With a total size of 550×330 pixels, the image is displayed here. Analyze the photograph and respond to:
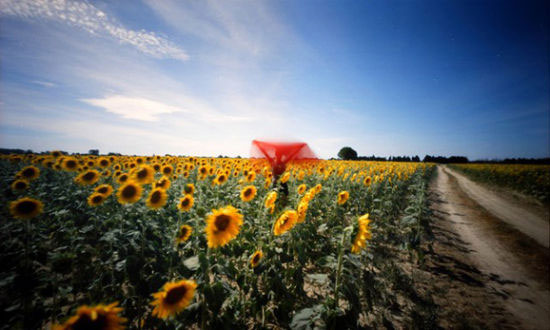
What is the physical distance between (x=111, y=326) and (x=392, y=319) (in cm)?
378

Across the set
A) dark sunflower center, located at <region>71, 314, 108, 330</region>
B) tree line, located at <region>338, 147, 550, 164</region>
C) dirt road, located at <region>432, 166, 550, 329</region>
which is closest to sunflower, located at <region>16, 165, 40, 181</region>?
dark sunflower center, located at <region>71, 314, 108, 330</region>

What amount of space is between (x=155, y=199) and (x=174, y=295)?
Answer: 5.74 ft

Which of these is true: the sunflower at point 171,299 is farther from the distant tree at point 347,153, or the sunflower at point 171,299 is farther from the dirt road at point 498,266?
the distant tree at point 347,153

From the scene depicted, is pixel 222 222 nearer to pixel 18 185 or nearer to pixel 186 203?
pixel 186 203

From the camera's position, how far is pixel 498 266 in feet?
16.3

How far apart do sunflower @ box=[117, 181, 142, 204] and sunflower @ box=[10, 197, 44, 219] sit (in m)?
1.07

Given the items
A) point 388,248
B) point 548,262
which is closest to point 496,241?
point 548,262

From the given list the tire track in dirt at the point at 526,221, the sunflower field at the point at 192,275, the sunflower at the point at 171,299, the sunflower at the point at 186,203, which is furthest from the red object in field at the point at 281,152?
the tire track in dirt at the point at 526,221

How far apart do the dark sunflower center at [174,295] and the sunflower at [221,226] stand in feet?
1.48

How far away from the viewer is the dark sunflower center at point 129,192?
10.2 feet

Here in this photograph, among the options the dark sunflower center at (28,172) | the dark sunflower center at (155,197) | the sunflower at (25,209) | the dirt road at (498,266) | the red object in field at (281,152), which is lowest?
the dirt road at (498,266)

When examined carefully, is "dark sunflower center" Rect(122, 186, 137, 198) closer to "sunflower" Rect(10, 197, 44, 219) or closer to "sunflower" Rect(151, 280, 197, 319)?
"sunflower" Rect(10, 197, 44, 219)

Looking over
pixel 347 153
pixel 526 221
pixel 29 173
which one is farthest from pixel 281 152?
pixel 347 153

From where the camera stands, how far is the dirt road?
3518 mm
